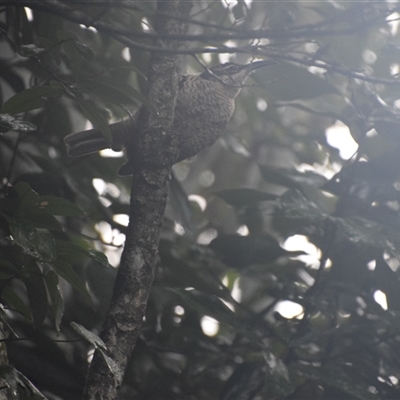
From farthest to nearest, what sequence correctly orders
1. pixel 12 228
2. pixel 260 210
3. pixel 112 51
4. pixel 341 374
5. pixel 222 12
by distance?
pixel 222 12, pixel 112 51, pixel 260 210, pixel 341 374, pixel 12 228

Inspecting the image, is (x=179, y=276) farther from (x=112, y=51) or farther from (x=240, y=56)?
(x=240, y=56)

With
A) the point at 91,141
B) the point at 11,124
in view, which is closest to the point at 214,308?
the point at 11,124

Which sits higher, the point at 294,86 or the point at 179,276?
the point at 294,86

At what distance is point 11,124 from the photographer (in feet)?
3.92

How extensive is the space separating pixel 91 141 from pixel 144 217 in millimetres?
710

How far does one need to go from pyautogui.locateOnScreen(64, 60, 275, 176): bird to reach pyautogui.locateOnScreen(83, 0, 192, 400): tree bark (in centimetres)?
36

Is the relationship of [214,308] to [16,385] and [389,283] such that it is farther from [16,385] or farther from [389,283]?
[16,385]

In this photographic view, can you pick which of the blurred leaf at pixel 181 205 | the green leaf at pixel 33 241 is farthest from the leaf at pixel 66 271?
the blurred leaf at pixel 181 205

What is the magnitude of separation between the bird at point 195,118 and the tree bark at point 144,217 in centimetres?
36

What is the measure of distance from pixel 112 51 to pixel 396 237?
117 centimetres

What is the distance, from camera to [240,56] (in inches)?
123

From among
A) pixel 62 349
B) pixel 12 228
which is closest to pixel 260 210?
pixel 62 349

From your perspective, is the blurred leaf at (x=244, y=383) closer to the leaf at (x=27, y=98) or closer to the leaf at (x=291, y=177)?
the leaf at (x=291, y=177)

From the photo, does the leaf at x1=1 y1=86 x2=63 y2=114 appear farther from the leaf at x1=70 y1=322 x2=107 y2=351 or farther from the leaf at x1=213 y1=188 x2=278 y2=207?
the leaf at x1=213 y1=188 x2=278 y2=207
